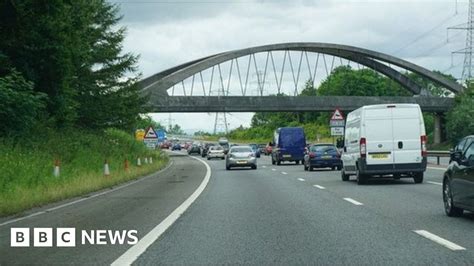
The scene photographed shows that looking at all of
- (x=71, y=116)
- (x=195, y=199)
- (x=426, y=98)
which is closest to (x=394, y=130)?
(x=195, y=199)

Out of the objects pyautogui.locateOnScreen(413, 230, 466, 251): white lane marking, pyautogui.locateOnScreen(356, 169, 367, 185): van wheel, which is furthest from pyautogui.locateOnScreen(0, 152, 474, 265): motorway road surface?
pyautogui.locateOnScreen(356, 169, 367, 185): van wheel

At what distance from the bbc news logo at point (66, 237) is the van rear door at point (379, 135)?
13411 mm

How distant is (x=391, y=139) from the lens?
2398 centimetres

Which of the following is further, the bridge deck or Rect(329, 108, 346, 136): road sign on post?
the bridge deck

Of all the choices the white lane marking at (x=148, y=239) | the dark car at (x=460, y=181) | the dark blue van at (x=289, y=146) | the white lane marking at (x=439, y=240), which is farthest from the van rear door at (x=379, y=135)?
the dark blue van at (x=289, y=146)

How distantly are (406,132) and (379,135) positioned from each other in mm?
884

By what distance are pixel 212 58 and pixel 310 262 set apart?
9414 cm

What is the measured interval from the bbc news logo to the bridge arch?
82159 millimetres

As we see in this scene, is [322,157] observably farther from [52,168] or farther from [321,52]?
[321,52]

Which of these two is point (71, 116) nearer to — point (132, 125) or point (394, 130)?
point (132, 125)

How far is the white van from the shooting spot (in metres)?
23.9

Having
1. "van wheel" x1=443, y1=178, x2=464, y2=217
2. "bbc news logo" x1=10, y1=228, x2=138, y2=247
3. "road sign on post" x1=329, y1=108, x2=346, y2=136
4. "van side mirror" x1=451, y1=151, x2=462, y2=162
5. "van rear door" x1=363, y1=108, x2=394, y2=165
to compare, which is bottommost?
"bbc news logo" x1=10, y1=228, x2=138, y2=247

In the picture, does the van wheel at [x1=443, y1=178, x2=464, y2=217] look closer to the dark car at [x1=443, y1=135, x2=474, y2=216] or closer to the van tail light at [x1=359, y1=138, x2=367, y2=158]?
the dark car at [x1=443, y1=135, x2=474, y2=216]

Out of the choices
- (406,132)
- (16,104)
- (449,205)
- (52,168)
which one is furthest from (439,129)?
(449,205)
